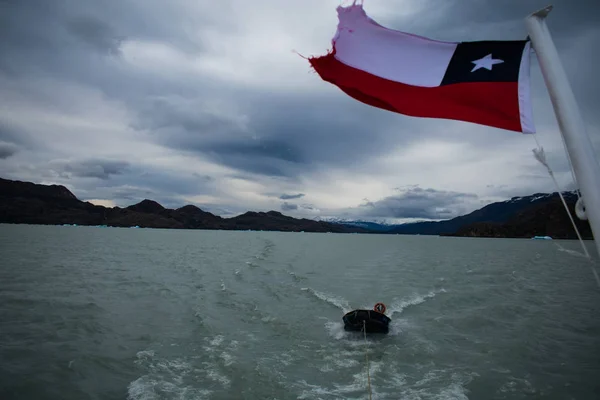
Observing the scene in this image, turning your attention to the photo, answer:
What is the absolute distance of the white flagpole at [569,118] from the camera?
122 inches

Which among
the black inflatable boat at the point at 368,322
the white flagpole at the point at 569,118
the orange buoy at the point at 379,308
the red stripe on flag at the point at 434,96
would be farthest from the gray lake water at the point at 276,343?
the white flagpole at the point at 569,118

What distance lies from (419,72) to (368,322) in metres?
14.2

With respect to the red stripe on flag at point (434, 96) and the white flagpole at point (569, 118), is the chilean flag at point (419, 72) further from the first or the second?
the white flagpole at point (569, 118)

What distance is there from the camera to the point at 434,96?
470 cm

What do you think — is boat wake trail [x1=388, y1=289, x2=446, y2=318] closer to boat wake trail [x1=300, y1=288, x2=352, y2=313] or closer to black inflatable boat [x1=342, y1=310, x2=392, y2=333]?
boat wake trail [x1=300, y1=288, x2=352, y2=313]

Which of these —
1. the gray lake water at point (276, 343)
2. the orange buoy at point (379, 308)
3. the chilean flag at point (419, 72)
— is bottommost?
the gray lake water at point (276, 343)

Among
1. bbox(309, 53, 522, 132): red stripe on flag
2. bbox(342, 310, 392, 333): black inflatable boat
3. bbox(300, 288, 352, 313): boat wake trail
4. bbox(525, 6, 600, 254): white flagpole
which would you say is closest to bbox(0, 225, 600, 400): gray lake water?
bbox(300, 288, 352, 313): boat wake trail

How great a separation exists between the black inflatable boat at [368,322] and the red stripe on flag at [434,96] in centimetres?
1379

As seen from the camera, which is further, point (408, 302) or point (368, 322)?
point (408, 302)

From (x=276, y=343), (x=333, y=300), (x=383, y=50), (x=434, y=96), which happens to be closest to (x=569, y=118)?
(x=434, y=96)

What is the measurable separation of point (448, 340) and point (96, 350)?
15729 mm

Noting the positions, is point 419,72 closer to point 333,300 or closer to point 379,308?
point 379,308

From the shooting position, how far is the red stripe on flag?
168 inches

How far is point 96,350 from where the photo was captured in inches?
517
